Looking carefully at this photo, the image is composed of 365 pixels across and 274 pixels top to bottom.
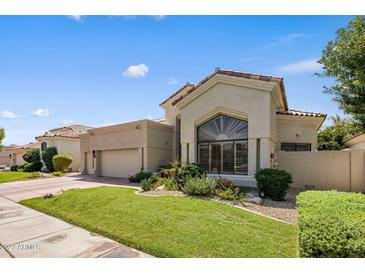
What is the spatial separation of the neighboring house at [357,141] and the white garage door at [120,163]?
22075 millimetres

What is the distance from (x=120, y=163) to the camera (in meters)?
22.3

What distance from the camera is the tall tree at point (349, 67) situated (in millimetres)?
9156

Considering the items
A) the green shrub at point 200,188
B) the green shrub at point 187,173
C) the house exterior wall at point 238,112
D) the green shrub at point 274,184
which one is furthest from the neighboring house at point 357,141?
the green shrub at point 200,188

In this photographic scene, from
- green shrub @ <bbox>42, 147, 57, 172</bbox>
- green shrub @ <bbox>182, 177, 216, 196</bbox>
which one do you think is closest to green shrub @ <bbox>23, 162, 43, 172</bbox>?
green shrub @ <bbox>42, 147, 57, 172</bbox>

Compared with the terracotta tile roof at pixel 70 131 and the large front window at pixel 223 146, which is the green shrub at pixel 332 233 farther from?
the terracotta tile roof at pixel 70 131

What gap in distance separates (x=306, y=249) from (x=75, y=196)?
10910 millimetres

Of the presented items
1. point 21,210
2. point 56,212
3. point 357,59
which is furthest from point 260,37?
point 21,210

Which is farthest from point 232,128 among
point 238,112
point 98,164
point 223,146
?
point 98,164

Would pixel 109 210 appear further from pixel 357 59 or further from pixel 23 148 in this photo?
pixel 23 148

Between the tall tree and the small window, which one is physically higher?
the tall tree

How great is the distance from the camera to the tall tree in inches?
360

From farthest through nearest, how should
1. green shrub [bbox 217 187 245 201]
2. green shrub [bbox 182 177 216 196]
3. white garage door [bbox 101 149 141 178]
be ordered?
1. white garage door [bbox 101 149 141 178]
2. green shrub [bbox 182 177 216 196]
3. green shrub [bbox 217 187 245 201]

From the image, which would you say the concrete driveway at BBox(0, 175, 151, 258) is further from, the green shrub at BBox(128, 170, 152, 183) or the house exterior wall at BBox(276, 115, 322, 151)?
the house exterior wall at BBox(276, 115, 322, 151)

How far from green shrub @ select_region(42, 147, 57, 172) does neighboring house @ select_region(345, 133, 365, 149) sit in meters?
33.8
